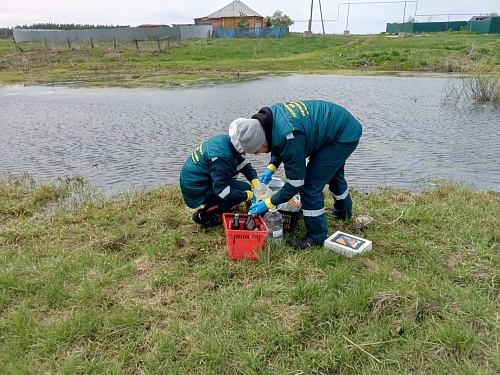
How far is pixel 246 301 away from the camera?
323 centimetres

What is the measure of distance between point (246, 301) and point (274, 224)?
1141 millimetres

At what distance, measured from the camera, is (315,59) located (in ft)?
101

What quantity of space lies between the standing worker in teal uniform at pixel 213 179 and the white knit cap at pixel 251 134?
531 mm

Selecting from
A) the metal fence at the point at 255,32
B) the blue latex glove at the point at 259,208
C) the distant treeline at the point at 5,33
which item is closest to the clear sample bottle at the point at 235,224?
the blue latex glove at the point at 259,208

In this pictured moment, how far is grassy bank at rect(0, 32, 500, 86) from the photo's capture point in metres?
A: 23.2

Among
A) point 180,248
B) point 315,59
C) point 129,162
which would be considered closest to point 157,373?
point 180,248

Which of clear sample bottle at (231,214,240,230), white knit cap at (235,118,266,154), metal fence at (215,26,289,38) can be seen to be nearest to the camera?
white knit cap at (235,118,266,154)

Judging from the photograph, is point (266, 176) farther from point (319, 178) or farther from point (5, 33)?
point (5, 33)

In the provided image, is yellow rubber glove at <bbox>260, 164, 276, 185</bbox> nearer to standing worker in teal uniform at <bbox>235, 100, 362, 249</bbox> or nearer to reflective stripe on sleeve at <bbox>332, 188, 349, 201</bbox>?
standing worker in teal uniform at <bbox>235, 100, 362, 249</bbox>

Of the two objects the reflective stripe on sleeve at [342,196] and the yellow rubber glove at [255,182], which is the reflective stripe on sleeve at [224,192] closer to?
the yellow rubber glove at [255,182]

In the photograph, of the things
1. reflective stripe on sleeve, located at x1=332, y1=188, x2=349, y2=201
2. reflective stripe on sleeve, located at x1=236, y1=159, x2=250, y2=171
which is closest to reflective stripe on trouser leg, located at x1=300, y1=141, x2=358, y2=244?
reflective stripe on sleeve, located at x1=332, y1=188, x2=349, y2=201

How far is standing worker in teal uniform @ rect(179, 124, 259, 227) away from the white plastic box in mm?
1224

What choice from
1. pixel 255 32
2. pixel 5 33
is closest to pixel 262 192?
pixel 255 32

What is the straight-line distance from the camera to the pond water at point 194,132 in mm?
7271
